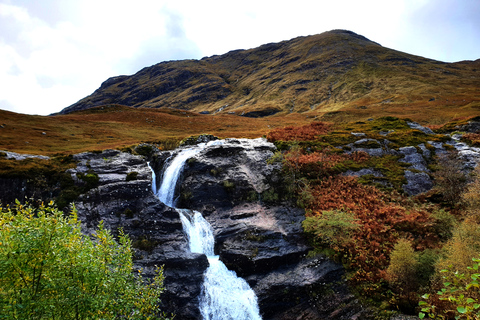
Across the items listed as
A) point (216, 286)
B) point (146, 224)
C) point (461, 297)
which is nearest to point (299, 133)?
point (146, 224)

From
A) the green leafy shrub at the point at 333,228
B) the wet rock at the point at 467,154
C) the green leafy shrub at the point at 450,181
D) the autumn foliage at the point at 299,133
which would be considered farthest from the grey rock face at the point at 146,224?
the wet rock at the point at 467,154

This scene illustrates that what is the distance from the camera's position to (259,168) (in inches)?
1292

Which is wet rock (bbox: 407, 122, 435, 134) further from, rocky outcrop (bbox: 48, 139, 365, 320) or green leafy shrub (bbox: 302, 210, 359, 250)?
green leafy shrub (bbox: 302, 210, 359, 250)

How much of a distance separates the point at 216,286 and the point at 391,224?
17.5 meters

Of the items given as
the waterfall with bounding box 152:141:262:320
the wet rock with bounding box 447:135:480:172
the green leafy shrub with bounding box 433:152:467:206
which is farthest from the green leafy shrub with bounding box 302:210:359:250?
the wet rock with bounding box 447:135:480:172

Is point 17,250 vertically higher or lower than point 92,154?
lower

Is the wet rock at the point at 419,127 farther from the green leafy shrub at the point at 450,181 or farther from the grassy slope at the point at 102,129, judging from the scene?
the grassy slope at the point at 102,129

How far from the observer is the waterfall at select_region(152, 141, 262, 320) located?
64.7 feet

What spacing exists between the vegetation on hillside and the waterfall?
7722mm

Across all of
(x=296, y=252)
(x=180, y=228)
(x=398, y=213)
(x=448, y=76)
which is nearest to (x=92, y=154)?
(x=180, y=228)

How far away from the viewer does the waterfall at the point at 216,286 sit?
19719 mm

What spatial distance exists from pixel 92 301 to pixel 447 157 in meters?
38.6

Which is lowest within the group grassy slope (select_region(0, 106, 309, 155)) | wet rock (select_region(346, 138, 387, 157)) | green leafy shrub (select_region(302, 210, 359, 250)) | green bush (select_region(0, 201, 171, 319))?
green leafy shrub (select_region(302, 210, 359, 250))

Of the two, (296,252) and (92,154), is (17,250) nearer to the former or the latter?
(296,252)
